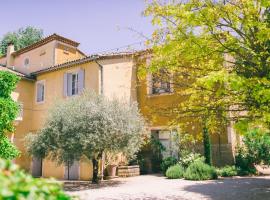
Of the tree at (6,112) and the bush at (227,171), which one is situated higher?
the tree at (6,112)

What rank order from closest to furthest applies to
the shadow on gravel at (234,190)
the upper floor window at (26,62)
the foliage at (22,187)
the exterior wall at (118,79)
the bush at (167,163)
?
the foliage at (22,187), the shadow on gravel at (234,190), the bush at (167,163), the exterior wall at (118,79), the upper floor window at (26,62)

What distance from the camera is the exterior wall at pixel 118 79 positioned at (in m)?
19.7

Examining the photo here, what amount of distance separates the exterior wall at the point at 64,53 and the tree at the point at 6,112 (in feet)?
25.9

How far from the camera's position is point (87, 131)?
14.6 meters

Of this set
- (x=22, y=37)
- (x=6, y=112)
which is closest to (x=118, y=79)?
(x=6, y=112)

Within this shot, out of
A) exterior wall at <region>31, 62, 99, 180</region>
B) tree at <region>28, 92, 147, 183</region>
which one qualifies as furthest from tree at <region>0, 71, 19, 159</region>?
exterior wall at <region>31, 62, 99, 180</region>

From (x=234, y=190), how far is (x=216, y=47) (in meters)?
6.54

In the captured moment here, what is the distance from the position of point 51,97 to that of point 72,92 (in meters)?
Result: 1.97

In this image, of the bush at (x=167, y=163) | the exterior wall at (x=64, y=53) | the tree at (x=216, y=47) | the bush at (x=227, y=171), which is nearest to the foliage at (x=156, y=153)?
the bush at (x=167, y=163)

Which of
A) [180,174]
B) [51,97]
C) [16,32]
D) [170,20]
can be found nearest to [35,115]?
[51,97]

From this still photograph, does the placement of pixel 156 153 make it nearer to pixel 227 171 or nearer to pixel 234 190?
pixel 227 171

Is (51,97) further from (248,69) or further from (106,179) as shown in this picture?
(248,69)

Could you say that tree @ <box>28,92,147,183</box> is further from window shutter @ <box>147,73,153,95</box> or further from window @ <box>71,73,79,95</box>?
window @ <box>71,73,79,95</box>

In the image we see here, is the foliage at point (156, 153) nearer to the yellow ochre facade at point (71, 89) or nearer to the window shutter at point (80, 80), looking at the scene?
the yellow ochre facade at point (71, 89)
